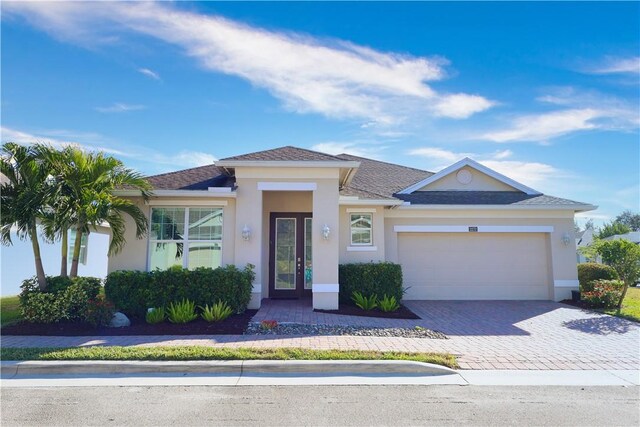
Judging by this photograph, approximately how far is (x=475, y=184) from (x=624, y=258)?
5.32 meters

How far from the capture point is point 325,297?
10328 mm

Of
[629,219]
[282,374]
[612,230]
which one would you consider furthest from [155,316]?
[629,219]

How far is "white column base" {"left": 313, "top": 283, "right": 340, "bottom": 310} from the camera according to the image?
10.3 m

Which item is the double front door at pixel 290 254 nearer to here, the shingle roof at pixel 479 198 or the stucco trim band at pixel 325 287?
the stucco trim band at pixel 325 287

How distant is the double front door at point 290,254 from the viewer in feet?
41.1

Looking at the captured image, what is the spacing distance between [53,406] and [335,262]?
699 centimetres

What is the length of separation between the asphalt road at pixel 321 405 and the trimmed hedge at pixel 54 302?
3344mm

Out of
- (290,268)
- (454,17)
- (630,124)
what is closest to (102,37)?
(290,268)

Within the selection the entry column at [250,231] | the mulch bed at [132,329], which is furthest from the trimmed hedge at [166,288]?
the entry column at [250,231]

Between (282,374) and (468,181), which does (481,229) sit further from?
(282,374)

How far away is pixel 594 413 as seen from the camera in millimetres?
4508

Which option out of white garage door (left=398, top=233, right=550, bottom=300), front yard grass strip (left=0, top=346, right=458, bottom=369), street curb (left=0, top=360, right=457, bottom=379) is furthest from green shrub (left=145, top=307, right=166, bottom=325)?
white garage door (left=398, top=233, right=550, bottom=300)

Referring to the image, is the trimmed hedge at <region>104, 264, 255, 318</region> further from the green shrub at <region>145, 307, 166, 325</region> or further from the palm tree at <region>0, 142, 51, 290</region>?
the palm tree at <region>0, 142, 51, 290</region>

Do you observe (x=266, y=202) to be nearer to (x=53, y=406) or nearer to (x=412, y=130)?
(x=412, y=130)
